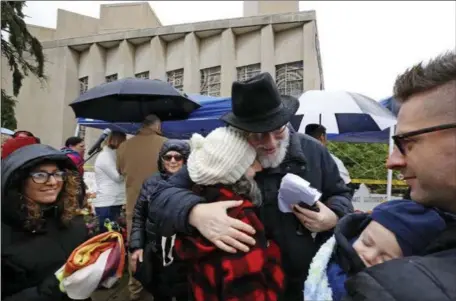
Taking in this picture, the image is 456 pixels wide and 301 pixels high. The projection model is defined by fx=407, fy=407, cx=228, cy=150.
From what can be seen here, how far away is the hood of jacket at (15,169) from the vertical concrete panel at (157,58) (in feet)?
64.3

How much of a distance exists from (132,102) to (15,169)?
3553 millimetres

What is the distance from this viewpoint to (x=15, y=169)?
87.7 inches

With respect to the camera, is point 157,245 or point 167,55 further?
point 167,55

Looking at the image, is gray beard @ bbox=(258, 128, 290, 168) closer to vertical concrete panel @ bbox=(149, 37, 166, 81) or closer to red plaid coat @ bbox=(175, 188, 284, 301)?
red plaid coat @ bbox=(175, 188, 284, 301)

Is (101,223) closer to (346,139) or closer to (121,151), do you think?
(121,151)

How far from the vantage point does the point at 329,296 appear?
1239 millimetres

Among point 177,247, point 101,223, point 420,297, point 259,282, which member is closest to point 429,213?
point 420,297

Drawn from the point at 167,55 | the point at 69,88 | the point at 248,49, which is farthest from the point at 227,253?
the point at 69,88

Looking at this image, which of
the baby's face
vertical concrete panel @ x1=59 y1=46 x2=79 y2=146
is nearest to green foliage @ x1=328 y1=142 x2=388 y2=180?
the baby's face

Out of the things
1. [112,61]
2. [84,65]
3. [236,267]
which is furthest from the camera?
[84,65]

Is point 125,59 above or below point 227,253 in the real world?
above

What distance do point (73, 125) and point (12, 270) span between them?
2207cm

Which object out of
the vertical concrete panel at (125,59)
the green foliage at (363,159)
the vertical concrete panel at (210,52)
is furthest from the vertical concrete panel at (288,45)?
the vertical concrete panel at (125,59)

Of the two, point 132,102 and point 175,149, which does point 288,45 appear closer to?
point 132,102
